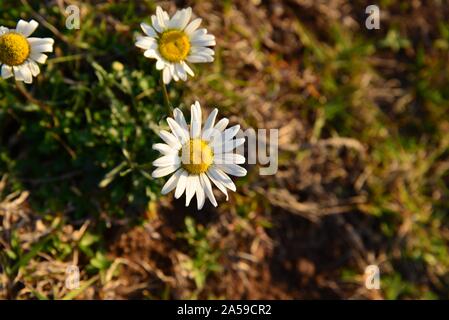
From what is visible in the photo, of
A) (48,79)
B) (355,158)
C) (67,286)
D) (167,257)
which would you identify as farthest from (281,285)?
(48,79)

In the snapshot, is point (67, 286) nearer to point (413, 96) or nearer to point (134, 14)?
point (134, 14)

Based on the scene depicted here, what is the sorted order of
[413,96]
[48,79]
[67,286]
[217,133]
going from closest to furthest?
[217,133]
[67,286]
[48,79]
[413,96]

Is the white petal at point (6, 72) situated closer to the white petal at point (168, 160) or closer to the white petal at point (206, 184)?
the white petal at point (168, 160)

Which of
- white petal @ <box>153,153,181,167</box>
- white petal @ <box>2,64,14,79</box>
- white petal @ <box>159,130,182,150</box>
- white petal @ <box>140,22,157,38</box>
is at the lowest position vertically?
white petal @ <box>153,153,181,167</box>

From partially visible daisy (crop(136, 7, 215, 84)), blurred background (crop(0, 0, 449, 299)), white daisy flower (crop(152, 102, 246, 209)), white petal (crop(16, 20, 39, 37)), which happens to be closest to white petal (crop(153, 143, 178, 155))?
white daisy flower (crop(152, 102, 246, 209))

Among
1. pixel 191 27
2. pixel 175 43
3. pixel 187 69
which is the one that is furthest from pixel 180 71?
pixel 191 27

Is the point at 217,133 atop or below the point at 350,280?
atop

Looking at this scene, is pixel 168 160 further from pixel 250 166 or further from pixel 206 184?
pixel 250 166

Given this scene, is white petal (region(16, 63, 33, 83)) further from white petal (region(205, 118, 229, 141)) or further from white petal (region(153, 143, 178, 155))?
white petal (region(205, 118, 229, 141))
